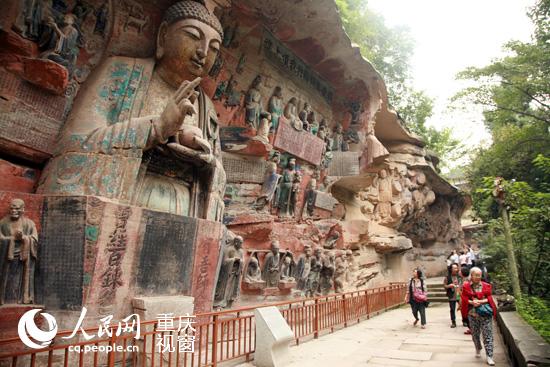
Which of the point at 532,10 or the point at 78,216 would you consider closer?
the point at 78,216

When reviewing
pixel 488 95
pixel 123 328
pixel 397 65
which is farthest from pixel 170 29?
pixel 397 65

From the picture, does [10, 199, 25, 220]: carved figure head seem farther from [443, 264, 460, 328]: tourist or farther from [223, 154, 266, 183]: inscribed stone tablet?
[443, 264, 460, 328]: tourist

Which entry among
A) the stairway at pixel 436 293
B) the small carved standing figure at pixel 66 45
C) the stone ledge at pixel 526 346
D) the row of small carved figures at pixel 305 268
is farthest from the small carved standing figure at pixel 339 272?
the small carved standing figure at pixel 66 45

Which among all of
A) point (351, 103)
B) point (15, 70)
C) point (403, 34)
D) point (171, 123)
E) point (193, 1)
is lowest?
point (171, 123)

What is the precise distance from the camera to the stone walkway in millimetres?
4609

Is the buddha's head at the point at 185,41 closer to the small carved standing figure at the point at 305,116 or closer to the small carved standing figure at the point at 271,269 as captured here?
the small carved standing figure at the point at 271,269

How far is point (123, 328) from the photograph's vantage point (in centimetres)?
351

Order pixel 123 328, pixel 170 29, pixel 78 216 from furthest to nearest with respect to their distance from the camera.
A: pixel 170 29
pixel 78 216
pixel 123 328

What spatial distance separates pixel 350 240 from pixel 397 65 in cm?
1154

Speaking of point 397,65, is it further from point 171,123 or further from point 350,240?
point 171,123

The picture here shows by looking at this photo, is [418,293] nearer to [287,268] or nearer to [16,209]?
[287,268]

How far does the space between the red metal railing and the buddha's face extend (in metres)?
3.39

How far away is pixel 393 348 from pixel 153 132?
447 cm

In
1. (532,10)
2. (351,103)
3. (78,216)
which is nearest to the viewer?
(78,216)
